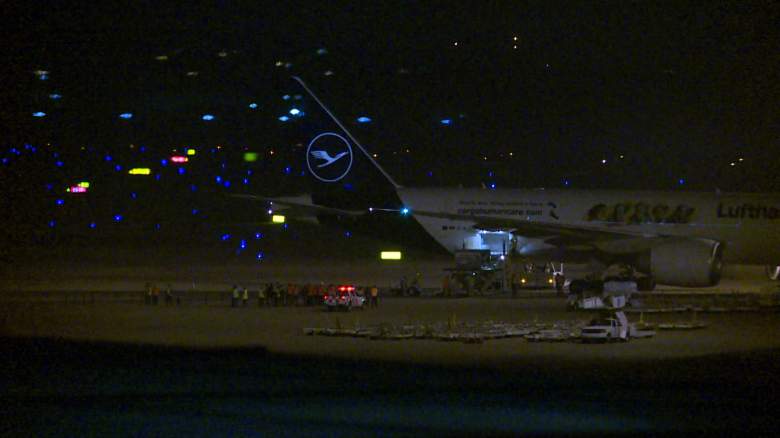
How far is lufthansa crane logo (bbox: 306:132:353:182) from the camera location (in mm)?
49219

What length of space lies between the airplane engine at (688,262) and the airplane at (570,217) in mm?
44

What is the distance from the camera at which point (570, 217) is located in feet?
150

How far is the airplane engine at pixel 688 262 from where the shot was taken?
3941 centimetres

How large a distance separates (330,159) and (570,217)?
11953 millimetres

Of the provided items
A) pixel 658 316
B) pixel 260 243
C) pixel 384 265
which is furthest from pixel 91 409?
pixel 260 243

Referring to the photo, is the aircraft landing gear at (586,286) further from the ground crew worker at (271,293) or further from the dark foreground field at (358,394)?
Answer: the dark foreground field at (358,394)

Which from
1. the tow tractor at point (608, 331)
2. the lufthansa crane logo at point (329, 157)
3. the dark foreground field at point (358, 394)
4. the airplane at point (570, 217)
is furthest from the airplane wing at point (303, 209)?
the dark foreground field at point (358, 394)

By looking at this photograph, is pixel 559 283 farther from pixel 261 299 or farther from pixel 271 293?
pixel 261 299

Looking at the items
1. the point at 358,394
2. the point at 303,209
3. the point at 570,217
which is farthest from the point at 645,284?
the point at 358,394

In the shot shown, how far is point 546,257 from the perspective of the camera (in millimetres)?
45875

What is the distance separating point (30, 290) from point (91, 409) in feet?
93.4

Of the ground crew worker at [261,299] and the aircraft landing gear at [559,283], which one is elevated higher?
the aircraft landing gear at [559,283]

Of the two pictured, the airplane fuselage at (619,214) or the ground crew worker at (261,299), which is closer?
the ground crew worker at (261,299)

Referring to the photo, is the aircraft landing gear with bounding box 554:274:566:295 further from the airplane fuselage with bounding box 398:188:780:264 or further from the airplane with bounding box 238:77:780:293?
the airplane fuselage with bounding box 398:188:780:264
